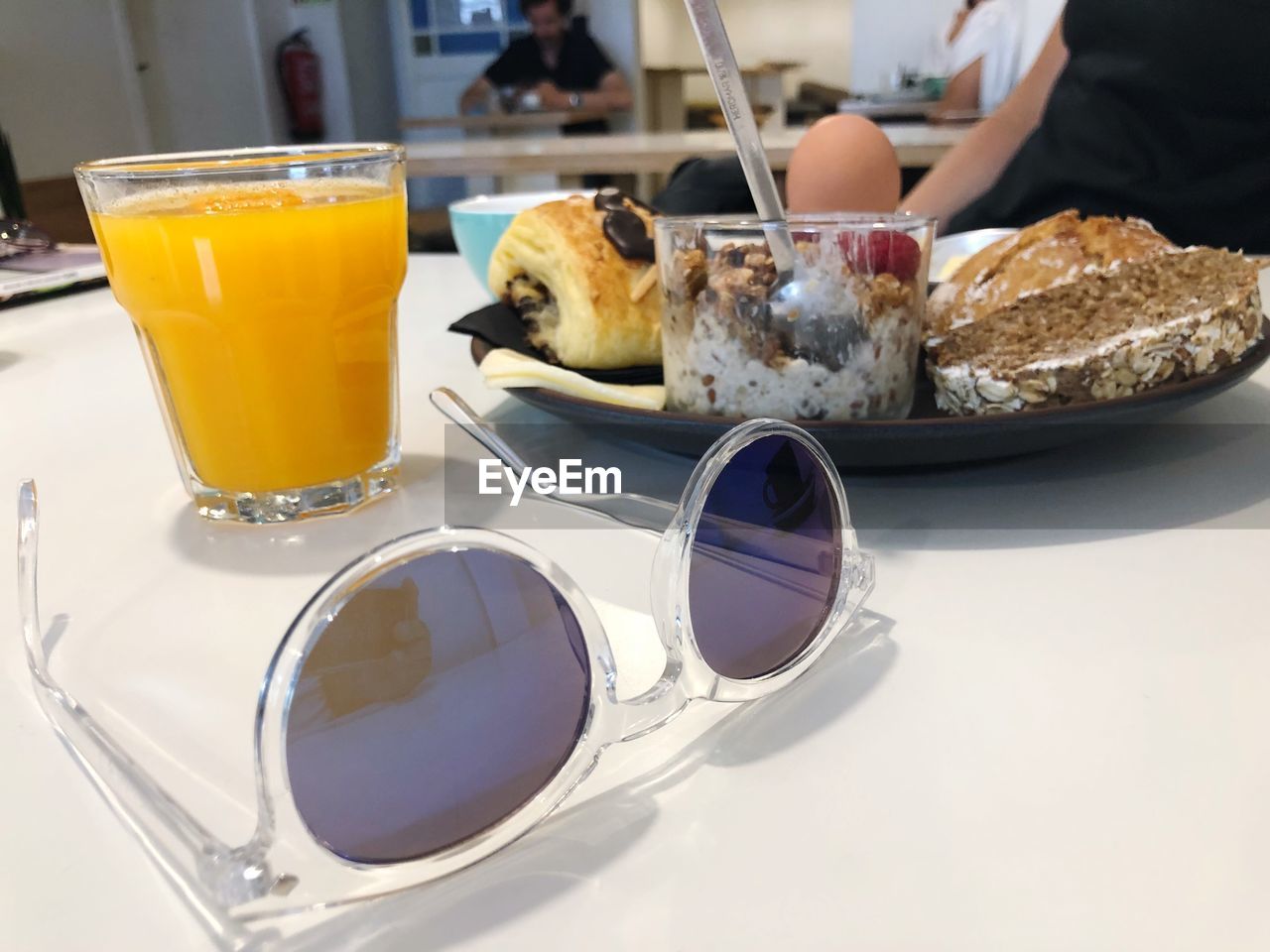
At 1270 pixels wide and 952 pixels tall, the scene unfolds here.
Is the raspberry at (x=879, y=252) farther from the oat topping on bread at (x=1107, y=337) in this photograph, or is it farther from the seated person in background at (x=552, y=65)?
the seated person in background at (x=552, y=65)

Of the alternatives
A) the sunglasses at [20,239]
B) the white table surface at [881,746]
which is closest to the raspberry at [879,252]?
the white table surface at [881,746]

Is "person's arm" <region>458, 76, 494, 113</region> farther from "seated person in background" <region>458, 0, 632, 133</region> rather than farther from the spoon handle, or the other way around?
the spoon handle

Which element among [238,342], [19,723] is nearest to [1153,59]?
[238,342]

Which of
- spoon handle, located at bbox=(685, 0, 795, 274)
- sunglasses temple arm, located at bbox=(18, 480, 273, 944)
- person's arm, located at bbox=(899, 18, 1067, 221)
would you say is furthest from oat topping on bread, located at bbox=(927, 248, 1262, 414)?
person's arm, located at bbox=(899, 18, 1067, 221)

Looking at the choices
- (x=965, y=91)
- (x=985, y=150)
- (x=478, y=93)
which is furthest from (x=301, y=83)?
(x=985, y=150)

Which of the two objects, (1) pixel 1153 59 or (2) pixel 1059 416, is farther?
(1) pixel 1153 59

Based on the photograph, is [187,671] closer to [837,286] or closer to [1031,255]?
[837,286]

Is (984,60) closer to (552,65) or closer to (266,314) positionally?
(552,65)
